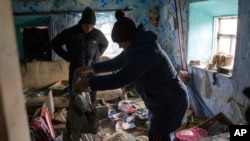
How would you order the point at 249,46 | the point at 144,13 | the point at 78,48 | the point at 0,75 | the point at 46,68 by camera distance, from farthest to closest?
the point at 144,13 → the point at 46,68 → the point at 78,48 → the point at 249,46 → the point at 0,75

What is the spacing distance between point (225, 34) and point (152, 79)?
245 cm

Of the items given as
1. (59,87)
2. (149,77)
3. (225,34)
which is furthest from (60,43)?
(225,34)

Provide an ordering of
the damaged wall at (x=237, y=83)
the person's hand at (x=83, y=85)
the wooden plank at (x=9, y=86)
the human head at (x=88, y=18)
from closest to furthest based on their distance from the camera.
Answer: the wooden plank at (x=9, y=86), the person's hand at (x=83, y=85), the damaged wall at (x=237, y=83), the human head at (x=88, y=18)

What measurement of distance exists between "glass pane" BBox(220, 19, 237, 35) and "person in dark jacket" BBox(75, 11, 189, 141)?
209 centimetres

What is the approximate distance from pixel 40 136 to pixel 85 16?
5.82 feet

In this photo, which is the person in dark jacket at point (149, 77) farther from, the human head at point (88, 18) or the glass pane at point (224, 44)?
the glass pane at point (224, 44)

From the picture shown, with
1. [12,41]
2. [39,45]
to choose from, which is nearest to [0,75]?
[12,41]

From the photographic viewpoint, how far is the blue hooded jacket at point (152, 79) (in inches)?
55.0

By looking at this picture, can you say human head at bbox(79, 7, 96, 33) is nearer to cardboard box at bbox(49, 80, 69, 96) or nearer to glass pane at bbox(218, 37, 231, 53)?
cardboard box at bbox(49, 80, 69, 96)

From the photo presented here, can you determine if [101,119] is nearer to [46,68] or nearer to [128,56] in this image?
[46,68]

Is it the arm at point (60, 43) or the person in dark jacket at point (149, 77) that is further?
the arm at point (60, 43)

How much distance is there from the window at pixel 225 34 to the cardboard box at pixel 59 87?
8.96 feet

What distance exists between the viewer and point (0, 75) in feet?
1.30

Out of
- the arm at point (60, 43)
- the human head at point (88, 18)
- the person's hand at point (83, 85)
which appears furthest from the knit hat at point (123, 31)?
the arm at point (60, 43)
